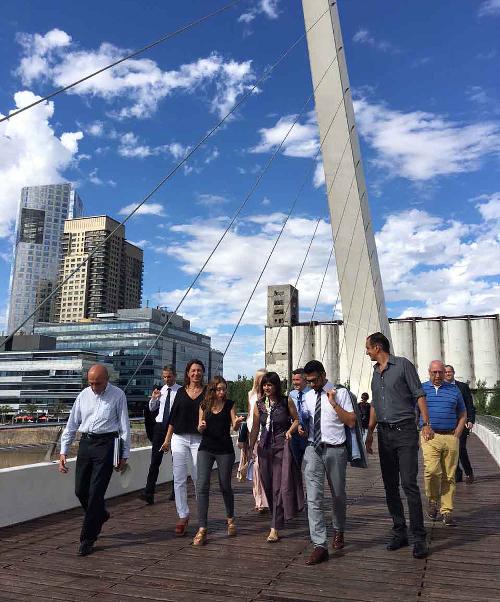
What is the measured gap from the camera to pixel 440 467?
5.37 meters

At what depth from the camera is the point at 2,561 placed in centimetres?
399

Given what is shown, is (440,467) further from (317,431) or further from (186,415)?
(186,415)

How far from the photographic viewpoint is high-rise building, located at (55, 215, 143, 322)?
152500 mm

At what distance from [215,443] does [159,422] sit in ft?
6.58

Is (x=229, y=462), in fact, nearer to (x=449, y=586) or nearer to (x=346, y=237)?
(x=449, y=586)

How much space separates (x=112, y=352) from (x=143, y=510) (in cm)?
9732

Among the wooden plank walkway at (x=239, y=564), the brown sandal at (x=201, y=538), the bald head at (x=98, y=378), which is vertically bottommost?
the wooden plank walkway at (x=239, y=564)

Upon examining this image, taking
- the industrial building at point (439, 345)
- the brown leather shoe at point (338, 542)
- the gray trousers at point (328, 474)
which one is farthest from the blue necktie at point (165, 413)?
the industrial building at point (439, 345)

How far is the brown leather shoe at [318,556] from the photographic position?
3.91 metres

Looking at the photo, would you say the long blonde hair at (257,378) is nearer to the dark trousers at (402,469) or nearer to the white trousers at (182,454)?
the white trousers at (182,454)

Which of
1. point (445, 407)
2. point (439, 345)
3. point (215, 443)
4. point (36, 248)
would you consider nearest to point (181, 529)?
point (215, 443)

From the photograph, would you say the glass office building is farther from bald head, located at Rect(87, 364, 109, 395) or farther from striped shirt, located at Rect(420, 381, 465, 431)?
bald head, located at Rect(87, 364, 109, 395)

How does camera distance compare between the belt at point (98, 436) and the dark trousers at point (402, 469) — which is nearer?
the dark trousers at point (402, 469)

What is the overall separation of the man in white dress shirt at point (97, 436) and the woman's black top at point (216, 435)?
26.8 inches
